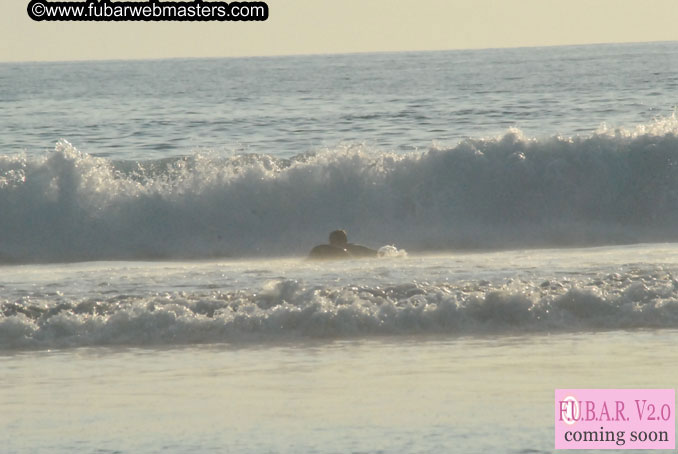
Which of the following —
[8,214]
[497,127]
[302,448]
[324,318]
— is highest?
[497,127]

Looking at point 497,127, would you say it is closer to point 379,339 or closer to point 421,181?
point 421,181

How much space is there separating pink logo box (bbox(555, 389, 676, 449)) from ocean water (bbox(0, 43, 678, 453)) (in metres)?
0.21

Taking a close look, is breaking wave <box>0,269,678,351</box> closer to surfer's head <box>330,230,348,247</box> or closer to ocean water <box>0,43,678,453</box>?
ocean water <box>0,43,678,453</box>

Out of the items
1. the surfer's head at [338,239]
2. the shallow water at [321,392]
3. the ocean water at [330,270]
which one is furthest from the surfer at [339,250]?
the shallow water at [321,392]

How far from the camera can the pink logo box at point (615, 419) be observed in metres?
7.31

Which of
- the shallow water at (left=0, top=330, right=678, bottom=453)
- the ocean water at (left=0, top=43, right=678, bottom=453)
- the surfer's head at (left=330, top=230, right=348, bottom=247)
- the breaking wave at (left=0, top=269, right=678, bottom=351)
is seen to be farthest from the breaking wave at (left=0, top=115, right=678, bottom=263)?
the shallow water at (left=0, top=330, right=678, bottom=453)

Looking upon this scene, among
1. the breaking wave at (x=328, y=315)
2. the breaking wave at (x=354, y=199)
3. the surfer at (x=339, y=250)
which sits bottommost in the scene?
the breaking wave at (x=328, y=315)

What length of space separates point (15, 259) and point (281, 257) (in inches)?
160

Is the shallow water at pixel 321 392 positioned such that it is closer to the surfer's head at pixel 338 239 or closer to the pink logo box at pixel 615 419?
the pink logo box at pixel 615 419

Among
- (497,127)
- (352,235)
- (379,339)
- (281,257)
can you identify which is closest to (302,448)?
(379,339)

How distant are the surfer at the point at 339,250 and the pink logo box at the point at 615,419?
24.9 ft

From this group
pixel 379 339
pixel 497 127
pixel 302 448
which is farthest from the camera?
pixel 497 127

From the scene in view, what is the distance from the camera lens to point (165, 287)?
12812mm

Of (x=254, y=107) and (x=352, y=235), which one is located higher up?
(x=254, y=107)
